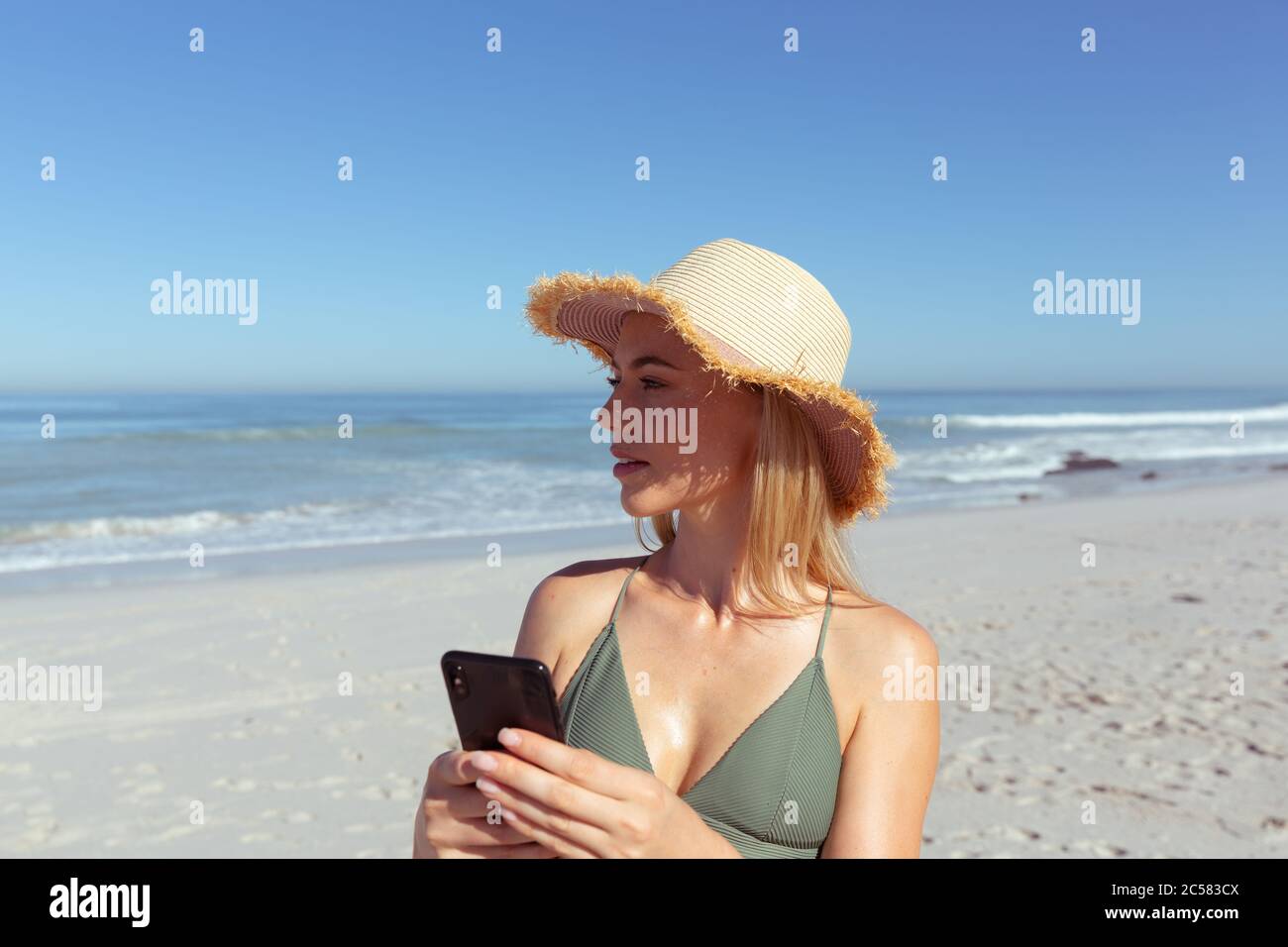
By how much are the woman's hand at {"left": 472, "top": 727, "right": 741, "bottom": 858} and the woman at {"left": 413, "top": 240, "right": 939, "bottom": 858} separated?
0.87 feet

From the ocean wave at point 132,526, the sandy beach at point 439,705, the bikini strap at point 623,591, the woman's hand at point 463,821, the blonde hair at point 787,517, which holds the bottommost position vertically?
the sandy beach at point 439,705

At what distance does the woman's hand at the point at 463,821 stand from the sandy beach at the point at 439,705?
1938mm

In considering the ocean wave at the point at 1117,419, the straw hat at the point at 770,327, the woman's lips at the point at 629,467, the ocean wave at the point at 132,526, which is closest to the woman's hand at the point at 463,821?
the woman's lips at the point at 629,467

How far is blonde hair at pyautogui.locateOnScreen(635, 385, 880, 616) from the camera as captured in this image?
2.33 metres

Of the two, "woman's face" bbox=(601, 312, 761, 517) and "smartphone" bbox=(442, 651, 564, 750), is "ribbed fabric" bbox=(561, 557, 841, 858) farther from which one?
"woman's face" bbox=(601, 312, 761, 517)

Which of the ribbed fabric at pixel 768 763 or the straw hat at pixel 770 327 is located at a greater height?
the straw hat at pixel 770 327

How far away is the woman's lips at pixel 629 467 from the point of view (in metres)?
2.29

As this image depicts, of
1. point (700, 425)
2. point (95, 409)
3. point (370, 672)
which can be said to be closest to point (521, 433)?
point (95, 409)

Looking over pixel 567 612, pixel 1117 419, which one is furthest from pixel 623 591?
pixel 1117 419

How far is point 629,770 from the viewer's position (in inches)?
65.1

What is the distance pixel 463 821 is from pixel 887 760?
2.86ft

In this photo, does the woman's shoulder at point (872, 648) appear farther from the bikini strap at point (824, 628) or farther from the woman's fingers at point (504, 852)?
the woman's fingers at point (504, 852)
